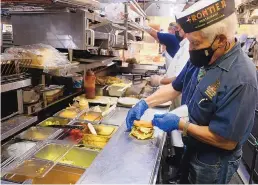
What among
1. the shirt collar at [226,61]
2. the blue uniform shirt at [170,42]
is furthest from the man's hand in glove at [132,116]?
the blue uniform shirt at [170,42]

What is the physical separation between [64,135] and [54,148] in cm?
19

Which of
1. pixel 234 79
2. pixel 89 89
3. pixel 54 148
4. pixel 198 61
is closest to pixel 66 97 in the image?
pixel 89 89

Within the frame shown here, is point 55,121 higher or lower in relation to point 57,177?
higher

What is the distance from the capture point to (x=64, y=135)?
203 centimetres

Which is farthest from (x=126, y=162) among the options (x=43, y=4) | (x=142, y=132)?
(x=43, y=4)

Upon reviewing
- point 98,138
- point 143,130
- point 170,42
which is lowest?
point 98,138

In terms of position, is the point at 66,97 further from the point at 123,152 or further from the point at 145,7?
the point at 145,7

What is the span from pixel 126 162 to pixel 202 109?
2.05 feet

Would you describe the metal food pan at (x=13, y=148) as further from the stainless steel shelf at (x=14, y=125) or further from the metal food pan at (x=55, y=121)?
the metal food pan at (x=55, y=121)

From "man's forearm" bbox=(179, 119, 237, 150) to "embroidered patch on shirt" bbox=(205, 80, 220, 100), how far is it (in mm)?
219

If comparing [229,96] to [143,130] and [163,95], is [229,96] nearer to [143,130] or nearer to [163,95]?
[143,130]

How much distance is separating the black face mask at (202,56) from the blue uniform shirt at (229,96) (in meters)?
0.06

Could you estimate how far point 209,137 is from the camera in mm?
1521

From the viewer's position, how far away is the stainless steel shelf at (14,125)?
1564mm
